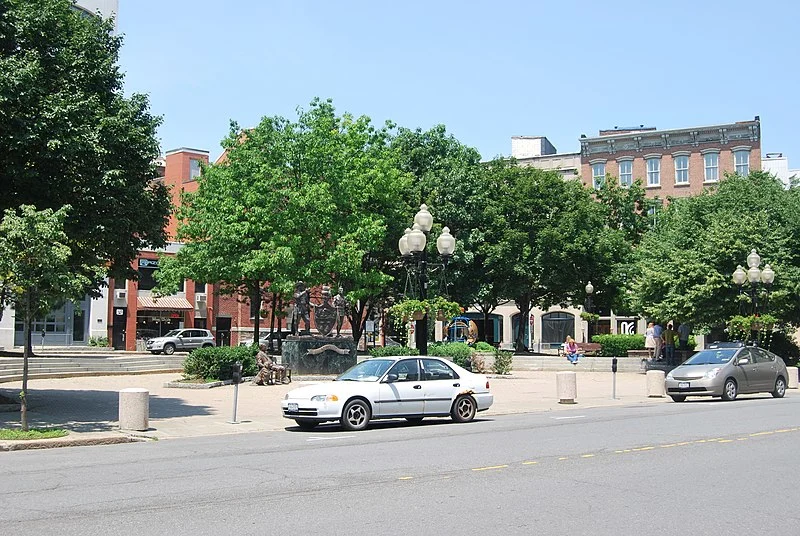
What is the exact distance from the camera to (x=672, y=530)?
7617 mm

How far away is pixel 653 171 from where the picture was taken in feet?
221

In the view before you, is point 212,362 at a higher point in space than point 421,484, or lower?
higher

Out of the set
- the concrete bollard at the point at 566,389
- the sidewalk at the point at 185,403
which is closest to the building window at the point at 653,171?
the sidewalk at the point at 185,403

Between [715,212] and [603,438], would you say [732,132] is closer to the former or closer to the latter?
[715,212]

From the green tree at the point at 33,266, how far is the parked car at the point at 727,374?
15.7m

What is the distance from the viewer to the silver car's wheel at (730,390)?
23.3m

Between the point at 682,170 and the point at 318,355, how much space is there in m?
44.8

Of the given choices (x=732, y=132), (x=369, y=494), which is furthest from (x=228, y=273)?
(x=732, y=132)

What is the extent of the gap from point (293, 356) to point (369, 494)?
71.0 ft

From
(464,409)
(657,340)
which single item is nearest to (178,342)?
(657,340)

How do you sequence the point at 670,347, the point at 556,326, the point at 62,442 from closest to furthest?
the point at 62,442 < the point at 670,347 < the point at 556,326

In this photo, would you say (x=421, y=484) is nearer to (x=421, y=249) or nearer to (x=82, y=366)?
(x=421, y=249)

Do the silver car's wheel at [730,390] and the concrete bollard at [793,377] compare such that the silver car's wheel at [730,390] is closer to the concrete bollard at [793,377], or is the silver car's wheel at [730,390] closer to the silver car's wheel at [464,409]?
the silver car's wheel at [464,409]

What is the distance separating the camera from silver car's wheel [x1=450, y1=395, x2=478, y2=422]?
17844 millimetres
